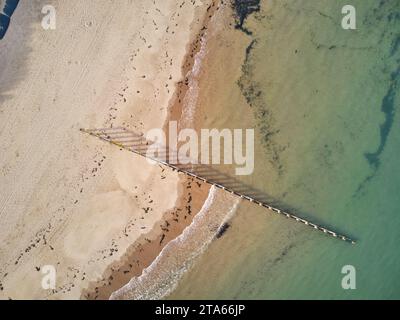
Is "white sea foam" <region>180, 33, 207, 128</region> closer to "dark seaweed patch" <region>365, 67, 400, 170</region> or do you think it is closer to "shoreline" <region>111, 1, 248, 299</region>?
"shoreline" <region>111, 1, 248, 299</region>

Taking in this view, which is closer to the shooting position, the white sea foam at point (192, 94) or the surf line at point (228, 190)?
the surf line at point (228, 190)

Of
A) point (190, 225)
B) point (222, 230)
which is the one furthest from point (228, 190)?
point (190, 225)

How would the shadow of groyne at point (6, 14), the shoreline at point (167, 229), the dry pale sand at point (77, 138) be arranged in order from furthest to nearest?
the shoreline at point (167, 229), the dry pale sand at point (77, 138), the shadow of groyne at point (6, 14)

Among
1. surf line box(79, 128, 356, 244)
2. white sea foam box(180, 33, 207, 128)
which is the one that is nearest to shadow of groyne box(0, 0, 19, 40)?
surf line box(79, 128, 356, 244)

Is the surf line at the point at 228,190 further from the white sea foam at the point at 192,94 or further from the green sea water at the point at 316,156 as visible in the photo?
the white sea foam at the point at 192,94

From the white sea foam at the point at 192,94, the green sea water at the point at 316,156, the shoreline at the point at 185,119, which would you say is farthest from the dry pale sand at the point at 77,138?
the green sea water at the point at 316,156

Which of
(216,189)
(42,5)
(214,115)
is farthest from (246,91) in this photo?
(42,5)
